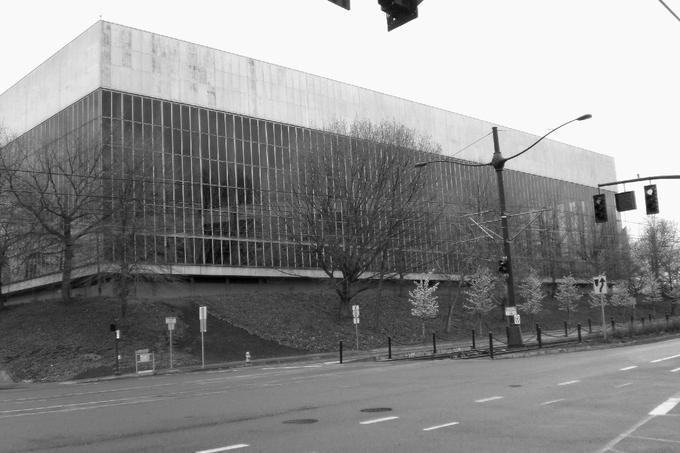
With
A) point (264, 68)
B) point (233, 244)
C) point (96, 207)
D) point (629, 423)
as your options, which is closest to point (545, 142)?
point (264, 68)

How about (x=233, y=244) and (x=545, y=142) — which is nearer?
(x=233, y=244)

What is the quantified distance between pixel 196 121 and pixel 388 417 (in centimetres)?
4840

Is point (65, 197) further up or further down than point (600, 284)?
further up

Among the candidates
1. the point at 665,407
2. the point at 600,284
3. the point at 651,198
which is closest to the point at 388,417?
the point at 665,407

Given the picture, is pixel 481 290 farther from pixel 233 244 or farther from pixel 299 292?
pixel 233 244

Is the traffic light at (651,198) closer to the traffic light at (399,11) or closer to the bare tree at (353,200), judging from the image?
the traffic light at (399,11)

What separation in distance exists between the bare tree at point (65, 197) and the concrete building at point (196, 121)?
142 centimetres

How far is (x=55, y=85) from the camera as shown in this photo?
55.9m

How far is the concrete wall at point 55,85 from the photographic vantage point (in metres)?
51.2

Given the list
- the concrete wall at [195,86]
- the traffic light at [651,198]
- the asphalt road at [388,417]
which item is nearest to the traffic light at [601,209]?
the traffic light at [651,198]

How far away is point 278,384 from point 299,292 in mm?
35924

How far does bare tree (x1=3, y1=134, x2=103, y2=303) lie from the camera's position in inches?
1569

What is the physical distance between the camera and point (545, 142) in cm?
9394

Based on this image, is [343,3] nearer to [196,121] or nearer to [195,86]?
[196,121]
